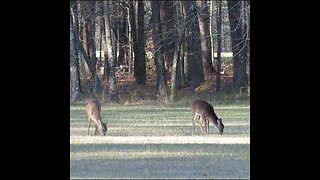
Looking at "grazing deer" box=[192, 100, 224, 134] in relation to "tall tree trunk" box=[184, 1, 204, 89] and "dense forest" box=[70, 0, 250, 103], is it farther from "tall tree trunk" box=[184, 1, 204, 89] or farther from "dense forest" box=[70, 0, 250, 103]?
"tall tree trunk" box=[184, 1, 204, 89]

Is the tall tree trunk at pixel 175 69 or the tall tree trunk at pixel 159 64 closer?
the tall tree trunk at pixel 175 69

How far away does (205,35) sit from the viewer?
133 ft

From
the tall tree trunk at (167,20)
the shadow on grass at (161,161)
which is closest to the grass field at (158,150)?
the shadow on grass at (161,161)

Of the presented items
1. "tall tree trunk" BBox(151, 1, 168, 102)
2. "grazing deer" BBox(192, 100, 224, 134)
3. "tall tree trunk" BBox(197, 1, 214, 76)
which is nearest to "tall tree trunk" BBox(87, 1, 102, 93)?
"tall tree trunk" BBox(151, 1, 168, 102)

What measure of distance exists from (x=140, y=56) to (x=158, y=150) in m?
30.2

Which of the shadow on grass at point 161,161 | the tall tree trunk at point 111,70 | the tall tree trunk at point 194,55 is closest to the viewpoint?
the shadow on grass at point 161,161

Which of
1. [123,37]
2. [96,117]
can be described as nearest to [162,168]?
[96,117]

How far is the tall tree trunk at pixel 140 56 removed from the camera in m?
45.7

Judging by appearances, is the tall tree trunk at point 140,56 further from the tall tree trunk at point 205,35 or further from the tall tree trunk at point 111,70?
the tall tree trunk at point 111,70

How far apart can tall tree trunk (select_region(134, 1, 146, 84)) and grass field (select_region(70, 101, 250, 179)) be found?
19358 mm

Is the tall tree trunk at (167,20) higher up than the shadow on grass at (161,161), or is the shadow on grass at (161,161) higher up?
the tall tree trunk at (167,20)

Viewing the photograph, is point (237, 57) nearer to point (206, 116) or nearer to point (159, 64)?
point (159, 64)

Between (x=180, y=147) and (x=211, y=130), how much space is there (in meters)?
4.38

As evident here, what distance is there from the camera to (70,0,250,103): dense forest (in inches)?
1410
